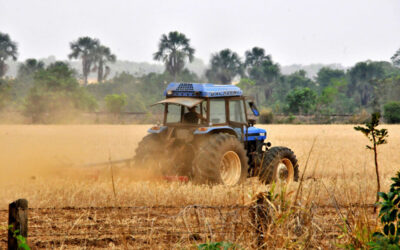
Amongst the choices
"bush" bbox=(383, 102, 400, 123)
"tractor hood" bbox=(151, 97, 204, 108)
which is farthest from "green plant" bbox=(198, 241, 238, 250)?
"bush" bbox=(383, 102, 400, 123)

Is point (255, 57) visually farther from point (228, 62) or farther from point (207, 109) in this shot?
point (207, 109)

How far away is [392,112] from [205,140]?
45388 millimetres

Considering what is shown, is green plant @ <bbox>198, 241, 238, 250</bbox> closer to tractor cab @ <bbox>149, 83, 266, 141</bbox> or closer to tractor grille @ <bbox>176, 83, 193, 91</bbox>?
tractor cab @ <bbox>149, 83, 266, 141</bbox>

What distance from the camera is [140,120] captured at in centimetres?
5328

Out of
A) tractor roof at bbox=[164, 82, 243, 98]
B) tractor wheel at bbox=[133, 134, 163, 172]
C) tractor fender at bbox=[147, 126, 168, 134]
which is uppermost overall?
tractor roof at bbox=[164, 82, 243, 98]

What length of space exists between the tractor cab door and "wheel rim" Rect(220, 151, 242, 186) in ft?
2.16

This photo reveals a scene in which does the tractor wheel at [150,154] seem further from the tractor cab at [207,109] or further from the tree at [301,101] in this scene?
the tree at [301,101]

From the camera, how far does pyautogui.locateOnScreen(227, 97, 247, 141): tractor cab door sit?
1034 cm

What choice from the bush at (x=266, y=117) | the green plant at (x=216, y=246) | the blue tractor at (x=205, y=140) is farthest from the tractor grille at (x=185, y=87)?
the bush at (x=266, y=117)

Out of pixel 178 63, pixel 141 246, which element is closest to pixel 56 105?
pixel 178 63

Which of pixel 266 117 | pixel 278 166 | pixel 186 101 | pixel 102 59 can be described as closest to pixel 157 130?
pixel 186 101

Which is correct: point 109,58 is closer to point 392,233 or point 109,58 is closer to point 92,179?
point 92,179

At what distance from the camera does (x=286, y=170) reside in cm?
1092

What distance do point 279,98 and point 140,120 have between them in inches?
1376
